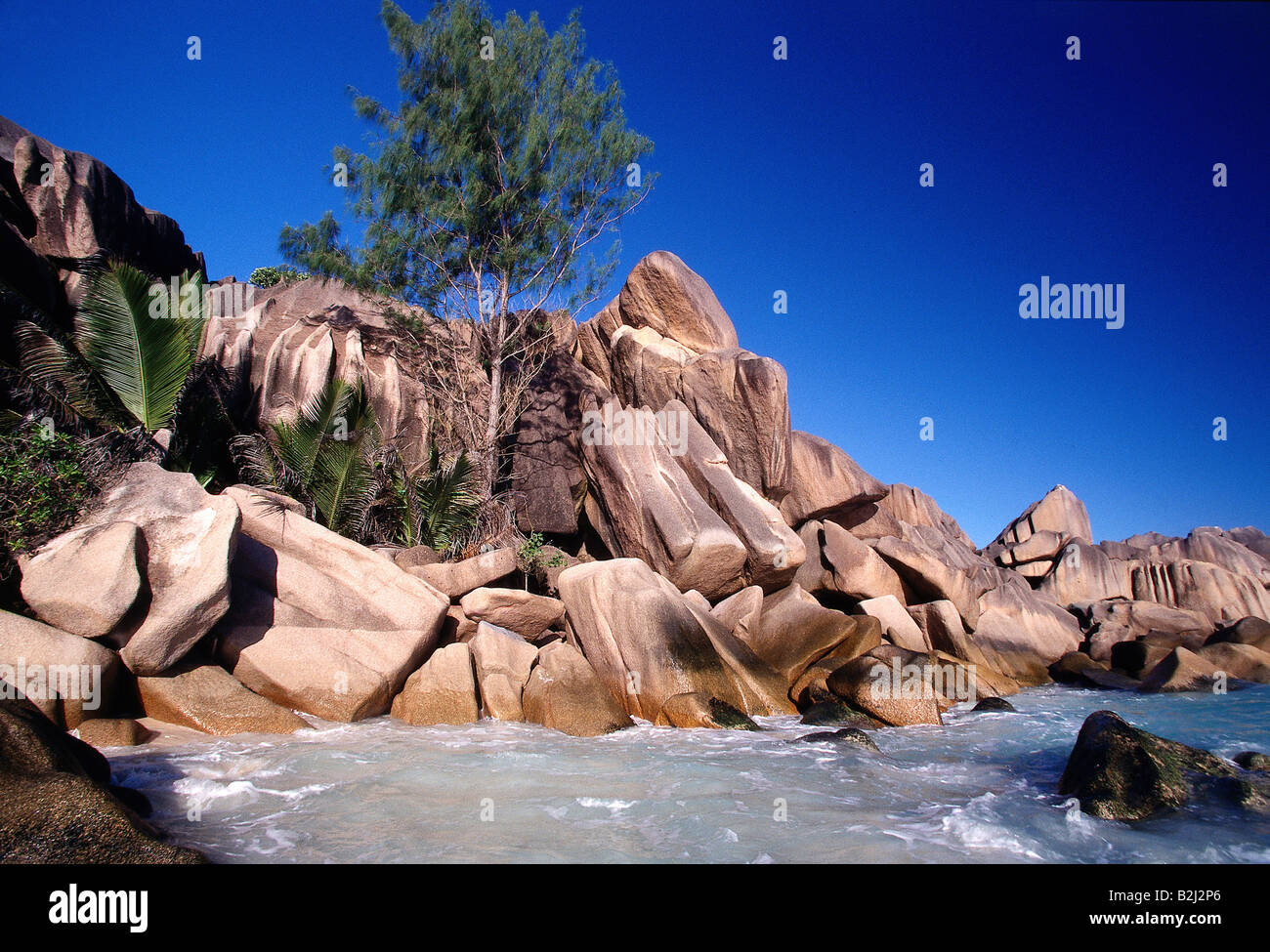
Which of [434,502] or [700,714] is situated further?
[434,502]

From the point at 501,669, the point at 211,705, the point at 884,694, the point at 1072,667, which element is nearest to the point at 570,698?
the point at 501,669

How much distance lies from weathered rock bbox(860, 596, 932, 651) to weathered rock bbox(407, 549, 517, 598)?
775 centimetres

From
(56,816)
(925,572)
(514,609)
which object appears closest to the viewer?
(56,816)

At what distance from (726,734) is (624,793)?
10.5 ft

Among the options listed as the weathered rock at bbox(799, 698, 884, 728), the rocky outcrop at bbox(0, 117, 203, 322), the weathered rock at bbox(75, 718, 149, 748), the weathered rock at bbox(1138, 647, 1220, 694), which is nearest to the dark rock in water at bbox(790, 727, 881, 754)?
the weathered rock at bbox(799, 698, 884, 728)

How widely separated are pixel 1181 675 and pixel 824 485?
28.0 ft

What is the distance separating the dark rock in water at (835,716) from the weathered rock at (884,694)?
0.18 meters

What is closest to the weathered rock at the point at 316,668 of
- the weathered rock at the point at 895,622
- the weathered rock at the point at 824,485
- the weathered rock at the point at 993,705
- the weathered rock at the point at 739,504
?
the weathered rock at the point at 739,504

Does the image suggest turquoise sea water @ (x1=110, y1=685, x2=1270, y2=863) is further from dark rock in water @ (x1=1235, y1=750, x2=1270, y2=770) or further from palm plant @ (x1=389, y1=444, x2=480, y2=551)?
palm plant @ (x1=389, y1=444, x2=480, y2=551)

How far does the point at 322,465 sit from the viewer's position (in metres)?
12.0

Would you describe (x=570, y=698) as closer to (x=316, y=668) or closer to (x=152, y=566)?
(x=316, y=668)

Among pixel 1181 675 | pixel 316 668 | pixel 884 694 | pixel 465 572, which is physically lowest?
pixel 1181 675

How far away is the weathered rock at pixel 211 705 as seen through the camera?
7289 millimetres
